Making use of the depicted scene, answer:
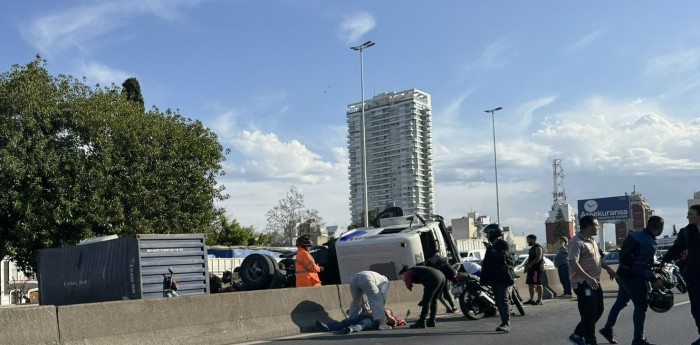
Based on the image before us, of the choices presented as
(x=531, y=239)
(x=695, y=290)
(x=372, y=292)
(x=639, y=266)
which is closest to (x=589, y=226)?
(x=639, y=266)

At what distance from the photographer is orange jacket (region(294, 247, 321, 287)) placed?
13102 mm

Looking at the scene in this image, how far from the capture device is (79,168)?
86.8ft

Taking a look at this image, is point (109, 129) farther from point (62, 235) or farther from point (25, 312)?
point (25, 312)

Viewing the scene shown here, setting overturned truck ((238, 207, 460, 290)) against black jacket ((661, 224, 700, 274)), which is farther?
overturned truck ((238, 207, 460, 290))

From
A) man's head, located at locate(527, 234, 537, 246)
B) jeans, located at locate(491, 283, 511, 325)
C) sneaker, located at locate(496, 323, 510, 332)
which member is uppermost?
man's head, located at locate(527, 234, 537, 246)

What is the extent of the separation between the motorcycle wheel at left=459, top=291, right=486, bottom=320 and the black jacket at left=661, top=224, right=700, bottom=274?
4783 mm

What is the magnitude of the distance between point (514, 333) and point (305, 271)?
4.09m

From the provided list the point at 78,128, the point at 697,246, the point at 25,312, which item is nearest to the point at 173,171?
the point at 78,128

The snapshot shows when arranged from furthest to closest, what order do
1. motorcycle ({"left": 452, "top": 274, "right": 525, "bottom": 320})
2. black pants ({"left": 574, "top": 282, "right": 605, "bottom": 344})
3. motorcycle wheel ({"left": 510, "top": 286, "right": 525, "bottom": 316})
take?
1. motorcycle wheel ({"left": 510, "top": 286, "right": 525, "bottom": 316})
2. motorcycle ({"left": 452, "top": 274, "right": 525, "bottom": 320})
3. black pants ({"left": 574, "top": 282, "right": 605, "bottom": 344})

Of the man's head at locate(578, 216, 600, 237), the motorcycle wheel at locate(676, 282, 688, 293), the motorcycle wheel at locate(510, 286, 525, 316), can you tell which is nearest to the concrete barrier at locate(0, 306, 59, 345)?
the man's head at locate(578, 216, 600, 237)

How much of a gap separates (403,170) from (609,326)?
318 feet

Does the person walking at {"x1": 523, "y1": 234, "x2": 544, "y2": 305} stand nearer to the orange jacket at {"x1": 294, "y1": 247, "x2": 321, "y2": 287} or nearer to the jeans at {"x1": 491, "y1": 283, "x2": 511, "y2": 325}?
the jeans at {"x1": 491, "y1": 283, "x2": 511, "y2": 325}

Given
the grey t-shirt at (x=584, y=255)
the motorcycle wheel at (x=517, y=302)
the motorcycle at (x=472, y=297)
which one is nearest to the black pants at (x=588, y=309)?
the grey t-shirt at (x=584, y=255)

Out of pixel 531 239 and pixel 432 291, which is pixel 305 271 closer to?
pixel 432 291
